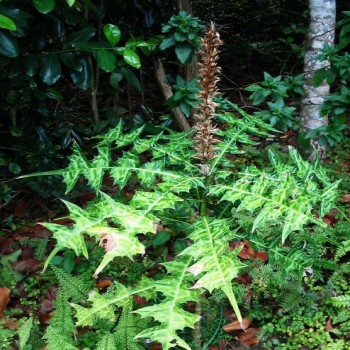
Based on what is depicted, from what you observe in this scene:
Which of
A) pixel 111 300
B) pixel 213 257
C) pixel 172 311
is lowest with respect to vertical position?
pixel 111 300

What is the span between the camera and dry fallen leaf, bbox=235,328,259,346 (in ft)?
9.12

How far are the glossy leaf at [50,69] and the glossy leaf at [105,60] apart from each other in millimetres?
240

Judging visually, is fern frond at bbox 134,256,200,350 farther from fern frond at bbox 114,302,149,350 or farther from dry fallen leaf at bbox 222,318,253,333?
dry fallen leaf at bbox 222,318,253,333

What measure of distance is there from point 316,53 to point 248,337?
2160mm

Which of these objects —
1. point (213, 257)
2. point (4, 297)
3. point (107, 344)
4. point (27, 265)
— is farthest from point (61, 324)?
point (213, 257)

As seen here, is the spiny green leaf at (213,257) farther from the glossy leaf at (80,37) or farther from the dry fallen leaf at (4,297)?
the dry fallen leaf at (4,297)

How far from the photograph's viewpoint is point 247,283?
3113 millimetres

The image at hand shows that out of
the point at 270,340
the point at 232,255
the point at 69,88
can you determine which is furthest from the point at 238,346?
the point at 69,88

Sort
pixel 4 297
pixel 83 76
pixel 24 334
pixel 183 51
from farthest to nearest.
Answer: pixel 183 51
pixel 4 297
pixel 83 76
pixel 24 334

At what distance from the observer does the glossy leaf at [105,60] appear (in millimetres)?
2773

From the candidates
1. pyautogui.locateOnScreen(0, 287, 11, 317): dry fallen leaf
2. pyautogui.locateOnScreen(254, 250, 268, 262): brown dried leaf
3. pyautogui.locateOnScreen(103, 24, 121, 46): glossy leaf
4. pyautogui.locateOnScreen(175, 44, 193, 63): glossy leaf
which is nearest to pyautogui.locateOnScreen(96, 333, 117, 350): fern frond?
pyautogui.locateOnScreen(0, 287, 11, 317): dry fallen leaf

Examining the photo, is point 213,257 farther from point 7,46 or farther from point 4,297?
point 4,297

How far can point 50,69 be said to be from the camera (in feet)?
9.27

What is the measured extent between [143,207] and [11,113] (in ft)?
6.92
